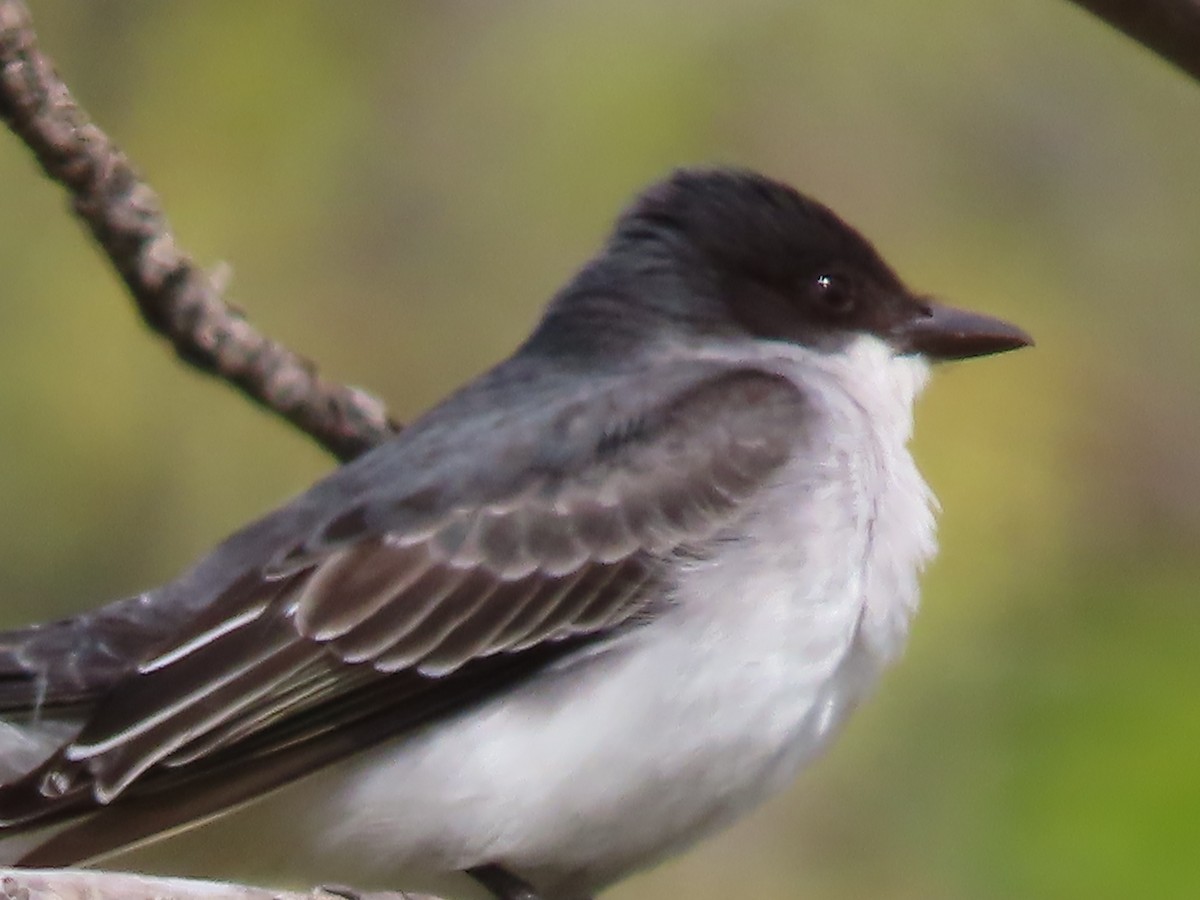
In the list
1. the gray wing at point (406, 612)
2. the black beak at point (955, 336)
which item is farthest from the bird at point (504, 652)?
the black beak at point (955, 336)

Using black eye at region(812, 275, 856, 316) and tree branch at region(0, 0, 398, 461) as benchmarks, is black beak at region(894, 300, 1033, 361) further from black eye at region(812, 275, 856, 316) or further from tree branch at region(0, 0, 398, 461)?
tree branch at region(0, 0, 398, 461)

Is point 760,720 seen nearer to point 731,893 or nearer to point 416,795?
point 416,795

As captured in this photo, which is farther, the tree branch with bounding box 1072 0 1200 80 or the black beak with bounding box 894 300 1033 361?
the black beak with bounding box 894 300 1033 361

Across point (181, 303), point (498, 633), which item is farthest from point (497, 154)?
point (498, 633)

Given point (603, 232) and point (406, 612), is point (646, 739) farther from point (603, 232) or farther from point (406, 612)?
point (603, 232)

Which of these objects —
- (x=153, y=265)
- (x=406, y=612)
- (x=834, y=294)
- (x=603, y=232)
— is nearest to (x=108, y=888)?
(x=406, y=612)

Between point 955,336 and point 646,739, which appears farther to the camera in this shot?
point 955,336

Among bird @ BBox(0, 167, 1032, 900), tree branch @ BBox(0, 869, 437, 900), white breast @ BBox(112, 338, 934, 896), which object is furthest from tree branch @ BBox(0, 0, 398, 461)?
tree branch @ BBox(0, 869, 437, 900)
